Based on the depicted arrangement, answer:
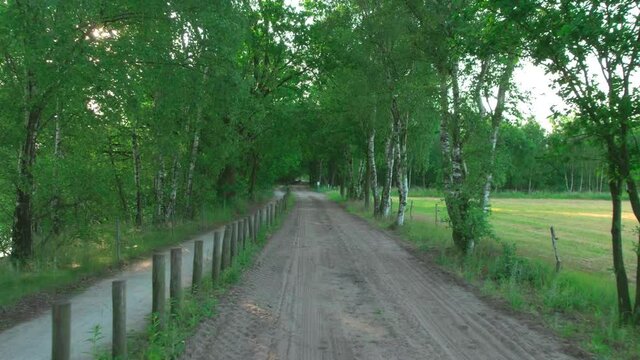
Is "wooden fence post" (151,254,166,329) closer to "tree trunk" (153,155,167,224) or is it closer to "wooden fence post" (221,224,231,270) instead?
"wooden fence post" (221,224,231,270)

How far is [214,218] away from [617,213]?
67.0 feet

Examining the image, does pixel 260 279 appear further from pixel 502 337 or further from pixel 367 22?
pixel 367 22

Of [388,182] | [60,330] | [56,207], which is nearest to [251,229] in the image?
[56,207]

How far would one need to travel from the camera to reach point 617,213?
916 cm

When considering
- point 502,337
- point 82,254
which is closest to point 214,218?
point 82,254

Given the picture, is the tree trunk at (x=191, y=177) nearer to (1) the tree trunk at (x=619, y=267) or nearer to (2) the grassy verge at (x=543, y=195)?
(1) the tree trunk at (x=619, y=267)

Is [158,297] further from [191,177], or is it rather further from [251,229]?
[191,177]

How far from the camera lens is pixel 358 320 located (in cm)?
840

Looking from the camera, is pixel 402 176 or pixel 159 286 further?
pixel 402 176

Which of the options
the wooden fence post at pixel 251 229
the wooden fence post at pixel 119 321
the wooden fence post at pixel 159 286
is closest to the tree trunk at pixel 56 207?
the wooden fence post at pixel 251 229

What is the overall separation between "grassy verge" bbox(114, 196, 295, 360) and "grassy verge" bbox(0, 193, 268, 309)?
295 centimetres

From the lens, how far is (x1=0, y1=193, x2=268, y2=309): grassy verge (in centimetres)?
1029

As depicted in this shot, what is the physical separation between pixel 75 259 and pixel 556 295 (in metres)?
10.6

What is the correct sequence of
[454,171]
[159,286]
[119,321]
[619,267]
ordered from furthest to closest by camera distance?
1. [454,171]
2. [619,267]
3. [159,286]
4. [119,321]
